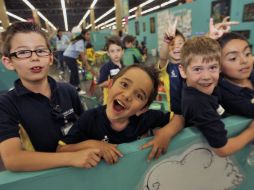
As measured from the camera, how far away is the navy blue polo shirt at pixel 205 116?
3.17 ft

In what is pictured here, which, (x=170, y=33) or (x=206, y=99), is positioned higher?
(x=170, y=33)

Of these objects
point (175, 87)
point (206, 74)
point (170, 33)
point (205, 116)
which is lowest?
point (175, 87)

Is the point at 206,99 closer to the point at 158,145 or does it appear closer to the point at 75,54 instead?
the point at 158,145

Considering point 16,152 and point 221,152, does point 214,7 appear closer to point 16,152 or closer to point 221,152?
point 221,152

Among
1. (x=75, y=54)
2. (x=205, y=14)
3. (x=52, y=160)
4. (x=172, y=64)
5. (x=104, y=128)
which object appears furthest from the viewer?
(x=205, y=14)

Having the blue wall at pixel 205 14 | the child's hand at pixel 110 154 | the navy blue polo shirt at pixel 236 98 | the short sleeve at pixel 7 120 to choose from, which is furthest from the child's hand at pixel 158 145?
the blue wall at pixel 205 14

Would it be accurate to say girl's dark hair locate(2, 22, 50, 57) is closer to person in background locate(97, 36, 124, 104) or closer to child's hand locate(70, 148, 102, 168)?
child's hand locate(70, 148, 102, 168)

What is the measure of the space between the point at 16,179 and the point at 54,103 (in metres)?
0.60

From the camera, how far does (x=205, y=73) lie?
3.67 ft

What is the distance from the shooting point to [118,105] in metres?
1.15

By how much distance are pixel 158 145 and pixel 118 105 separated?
1.10 ft

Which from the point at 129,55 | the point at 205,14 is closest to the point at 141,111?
the point at 129,55

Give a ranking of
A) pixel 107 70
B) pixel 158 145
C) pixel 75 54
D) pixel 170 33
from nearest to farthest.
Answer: pixel 158 145 < pixel 170 33 < pixel 107 70 < pixel 75 54

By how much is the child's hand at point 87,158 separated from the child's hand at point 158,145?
195 millimetres
